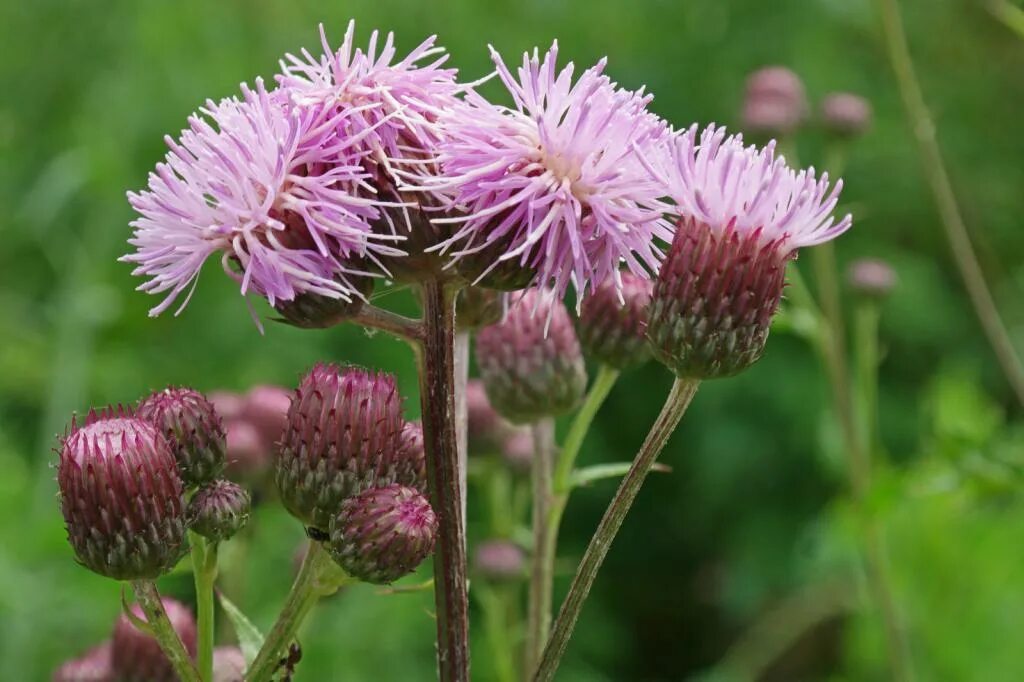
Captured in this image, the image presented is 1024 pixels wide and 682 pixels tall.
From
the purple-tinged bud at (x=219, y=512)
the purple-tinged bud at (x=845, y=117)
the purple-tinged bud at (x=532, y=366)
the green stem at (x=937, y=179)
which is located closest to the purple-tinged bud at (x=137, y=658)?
the purple-tinged bud at (x=219, y=512)

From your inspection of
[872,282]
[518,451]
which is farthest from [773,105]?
[518,451]

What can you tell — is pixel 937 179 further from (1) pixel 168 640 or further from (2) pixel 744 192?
(1) pixel 168 640

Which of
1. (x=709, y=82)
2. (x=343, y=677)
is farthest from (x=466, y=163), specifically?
(x=709, y=82)

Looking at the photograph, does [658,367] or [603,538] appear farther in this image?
[658,367]

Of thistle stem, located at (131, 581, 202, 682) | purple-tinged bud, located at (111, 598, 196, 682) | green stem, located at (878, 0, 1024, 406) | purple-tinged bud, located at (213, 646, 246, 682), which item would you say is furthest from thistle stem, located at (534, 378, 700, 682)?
green stem, located at (878, 0, 1024, 406)

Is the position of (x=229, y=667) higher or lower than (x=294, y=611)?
lower

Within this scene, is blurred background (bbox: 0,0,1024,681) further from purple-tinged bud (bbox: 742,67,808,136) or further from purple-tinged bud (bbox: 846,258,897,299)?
purple-tinged bud (bbox: 742,67,808,136)

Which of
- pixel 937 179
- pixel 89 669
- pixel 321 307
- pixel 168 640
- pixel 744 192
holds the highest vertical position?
pixel 937 179
